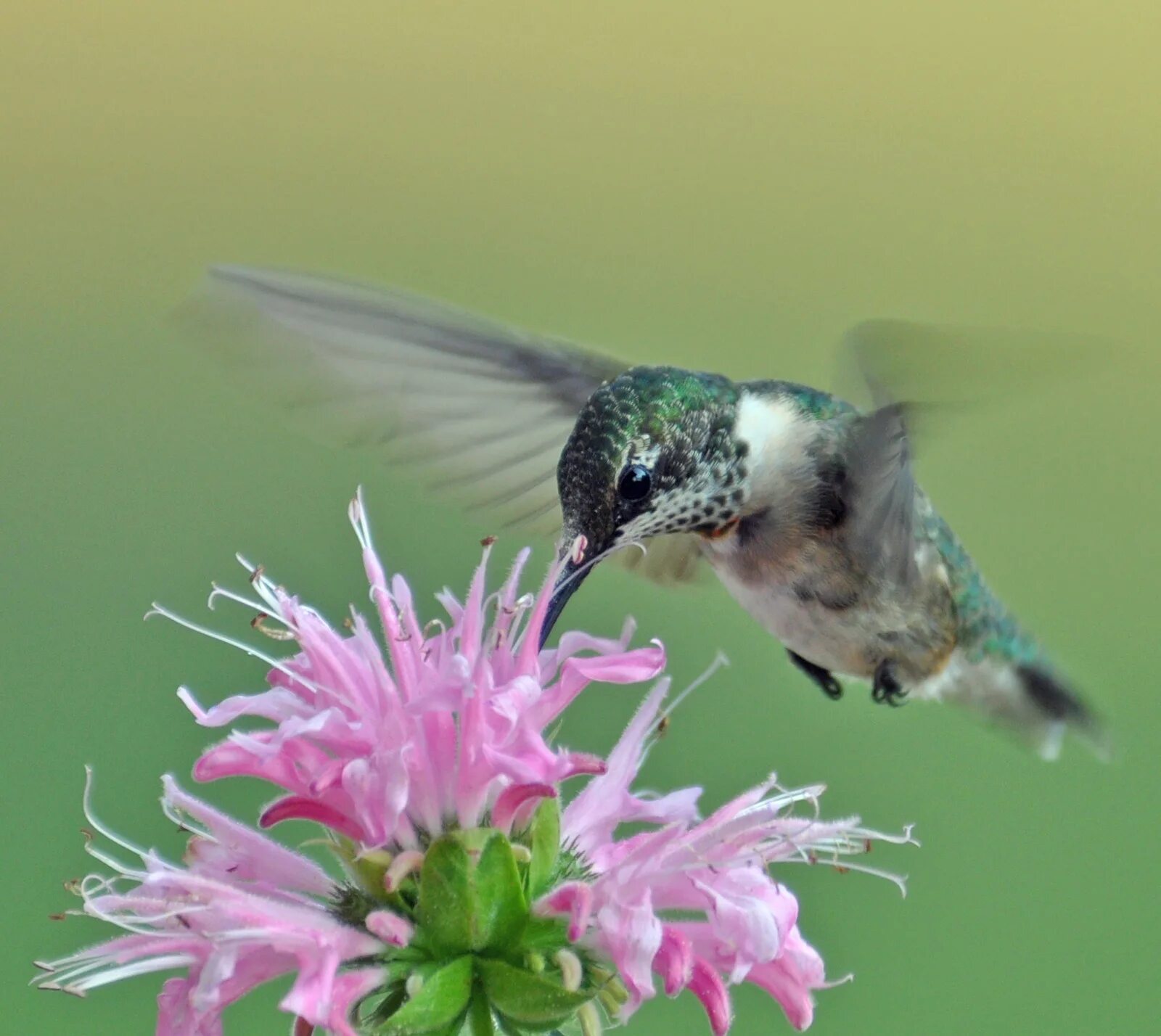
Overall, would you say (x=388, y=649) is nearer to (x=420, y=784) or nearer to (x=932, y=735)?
(x=420, y=784)

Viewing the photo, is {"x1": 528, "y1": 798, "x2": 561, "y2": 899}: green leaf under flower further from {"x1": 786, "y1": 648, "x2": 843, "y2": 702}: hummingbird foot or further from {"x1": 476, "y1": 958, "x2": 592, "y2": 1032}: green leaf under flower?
{"x1": 786, "y1": 648, "x2": 843, "y2": 702}: hummingbird foot

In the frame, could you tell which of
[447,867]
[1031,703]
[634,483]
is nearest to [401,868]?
[447,867]

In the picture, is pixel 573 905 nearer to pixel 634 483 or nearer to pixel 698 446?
pixel 634 483

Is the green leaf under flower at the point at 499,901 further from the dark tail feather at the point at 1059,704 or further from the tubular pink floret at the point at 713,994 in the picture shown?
the dark tail feather at the point at 1059,704

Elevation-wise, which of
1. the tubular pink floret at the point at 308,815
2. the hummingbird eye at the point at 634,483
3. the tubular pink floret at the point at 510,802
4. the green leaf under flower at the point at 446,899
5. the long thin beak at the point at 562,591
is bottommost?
the green leaf under flower at the point at 446,899

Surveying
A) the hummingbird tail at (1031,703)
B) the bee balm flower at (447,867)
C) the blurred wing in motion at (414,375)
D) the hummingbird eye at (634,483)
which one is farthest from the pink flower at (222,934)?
the hummingbird tail at (1031,703)
